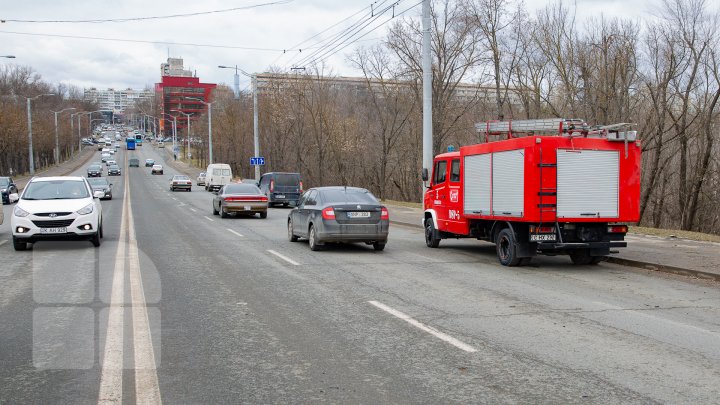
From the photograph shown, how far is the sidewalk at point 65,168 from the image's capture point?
71.9m

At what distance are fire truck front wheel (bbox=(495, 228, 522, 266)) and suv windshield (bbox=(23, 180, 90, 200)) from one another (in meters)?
9.82

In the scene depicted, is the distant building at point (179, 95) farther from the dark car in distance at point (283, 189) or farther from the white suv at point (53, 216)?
the white suv at point (53, 216)

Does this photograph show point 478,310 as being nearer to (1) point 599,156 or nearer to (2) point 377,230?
(1) point 599,156

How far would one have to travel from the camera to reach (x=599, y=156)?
1266 centimetres

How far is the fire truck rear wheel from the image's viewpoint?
16.5 m

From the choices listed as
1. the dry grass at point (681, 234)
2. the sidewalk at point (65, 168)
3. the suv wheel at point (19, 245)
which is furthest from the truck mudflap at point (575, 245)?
the sidewalk at point (65, 168)

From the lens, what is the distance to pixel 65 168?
321 ft

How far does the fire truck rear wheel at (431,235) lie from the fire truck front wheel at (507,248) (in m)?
2.88

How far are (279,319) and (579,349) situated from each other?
3.37m

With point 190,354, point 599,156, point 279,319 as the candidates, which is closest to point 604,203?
point 599,156

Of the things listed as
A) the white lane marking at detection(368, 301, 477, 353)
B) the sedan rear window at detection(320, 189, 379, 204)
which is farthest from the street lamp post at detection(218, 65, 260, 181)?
the white lane marking at detection(368, 301, 477, 353)

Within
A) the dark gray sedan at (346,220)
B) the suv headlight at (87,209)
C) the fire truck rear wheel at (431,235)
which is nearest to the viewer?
the suv headlight at (87,209)

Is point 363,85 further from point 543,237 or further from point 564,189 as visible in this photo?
point 543,237

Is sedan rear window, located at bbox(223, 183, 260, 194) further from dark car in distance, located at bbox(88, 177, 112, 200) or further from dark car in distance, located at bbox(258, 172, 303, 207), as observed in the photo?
dark car in distance, located at bbox(88, 177, 112, 200)
